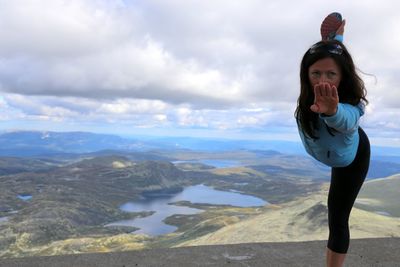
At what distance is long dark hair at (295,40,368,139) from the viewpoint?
3.27 m

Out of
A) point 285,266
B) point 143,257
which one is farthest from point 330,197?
point 143,257

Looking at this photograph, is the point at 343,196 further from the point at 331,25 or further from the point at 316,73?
the point at 331,25

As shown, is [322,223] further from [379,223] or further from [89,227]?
[89,227]

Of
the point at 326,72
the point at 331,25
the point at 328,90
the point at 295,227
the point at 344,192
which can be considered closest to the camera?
the point at 328,90

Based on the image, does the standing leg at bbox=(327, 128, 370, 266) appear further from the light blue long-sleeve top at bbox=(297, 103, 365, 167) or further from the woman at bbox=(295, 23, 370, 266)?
the light blue long-sleeve top at bbox=(297, 103, 365, 167)

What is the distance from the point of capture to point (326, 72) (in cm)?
327

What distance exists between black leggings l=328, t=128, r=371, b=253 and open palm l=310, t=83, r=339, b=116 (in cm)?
120

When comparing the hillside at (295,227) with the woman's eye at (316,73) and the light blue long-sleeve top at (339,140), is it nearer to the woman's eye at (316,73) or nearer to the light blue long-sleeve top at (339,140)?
the light blue long-sleeve top at (339,140)

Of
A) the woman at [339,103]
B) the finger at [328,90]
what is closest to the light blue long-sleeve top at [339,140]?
the woman at [339,103]

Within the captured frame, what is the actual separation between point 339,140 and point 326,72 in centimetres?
60

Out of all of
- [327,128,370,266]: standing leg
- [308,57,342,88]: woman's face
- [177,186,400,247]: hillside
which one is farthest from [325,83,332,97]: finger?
[177,186,400,247]: hillside

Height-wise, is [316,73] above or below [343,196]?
above

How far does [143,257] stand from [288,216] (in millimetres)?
161548

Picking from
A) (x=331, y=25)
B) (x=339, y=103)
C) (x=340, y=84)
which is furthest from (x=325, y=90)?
(x=331, y=25)
